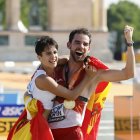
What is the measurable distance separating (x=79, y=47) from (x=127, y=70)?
47cm

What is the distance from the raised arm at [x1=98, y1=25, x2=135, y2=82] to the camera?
607 centimetres

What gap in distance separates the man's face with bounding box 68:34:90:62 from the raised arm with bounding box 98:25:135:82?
242 millimetres

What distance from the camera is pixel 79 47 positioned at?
621 centimetres

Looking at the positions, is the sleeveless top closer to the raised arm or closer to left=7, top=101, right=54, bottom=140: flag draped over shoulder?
left=7, top=101, right=54, bottom=140: flag draped over shoulder

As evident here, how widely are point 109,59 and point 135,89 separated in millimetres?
47693

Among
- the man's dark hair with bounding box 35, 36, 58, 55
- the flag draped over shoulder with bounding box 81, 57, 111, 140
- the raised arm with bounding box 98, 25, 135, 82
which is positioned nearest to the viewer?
the raised arm with bounding box 98, 25, 135, 82

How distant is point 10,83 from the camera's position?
111 ft

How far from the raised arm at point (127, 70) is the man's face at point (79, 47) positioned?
9.5 inches

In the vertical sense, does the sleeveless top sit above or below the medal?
above

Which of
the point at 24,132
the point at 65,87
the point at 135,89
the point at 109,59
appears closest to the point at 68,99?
the point at 65,87

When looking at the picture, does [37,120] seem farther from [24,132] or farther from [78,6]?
[78,6]

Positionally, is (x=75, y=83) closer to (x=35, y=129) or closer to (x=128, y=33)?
(x=35, y=129)

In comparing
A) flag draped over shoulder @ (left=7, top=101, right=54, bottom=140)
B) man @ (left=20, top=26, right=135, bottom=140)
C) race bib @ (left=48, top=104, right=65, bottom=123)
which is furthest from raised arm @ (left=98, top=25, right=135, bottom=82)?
flag draped over shoulder @ (left=7, top=101, right=54, bottom=140)

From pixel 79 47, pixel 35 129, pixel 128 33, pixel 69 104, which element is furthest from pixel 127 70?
pixel 35 129
